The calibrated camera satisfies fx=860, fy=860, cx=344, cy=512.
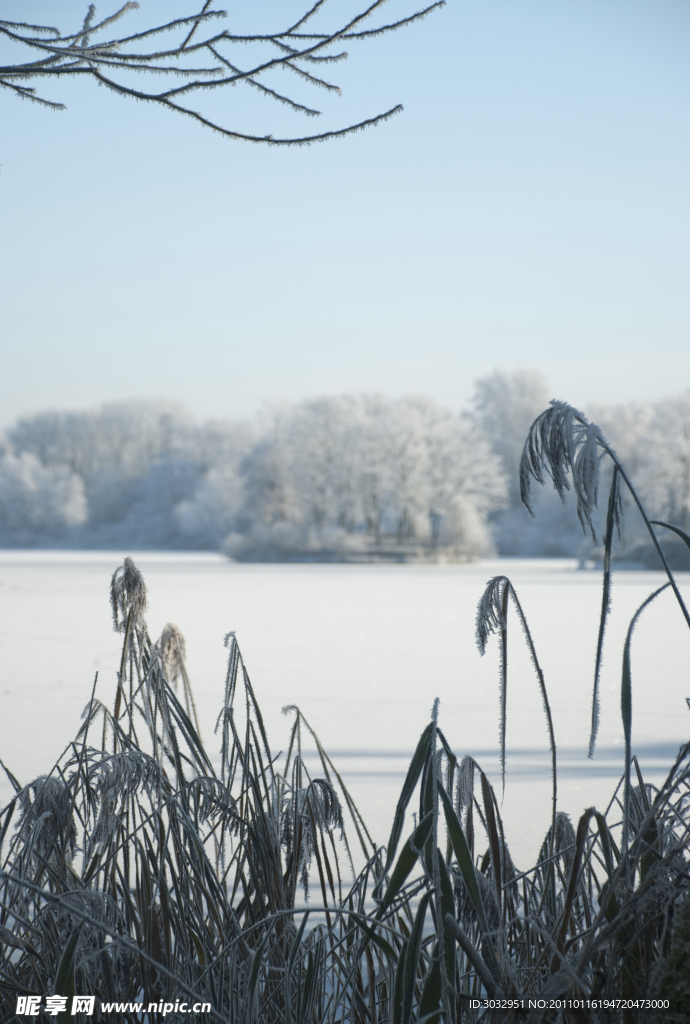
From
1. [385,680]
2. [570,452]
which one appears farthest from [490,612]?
[385,680]

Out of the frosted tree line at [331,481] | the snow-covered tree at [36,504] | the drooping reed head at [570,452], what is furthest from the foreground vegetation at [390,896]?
the snow-covered tree at [36,504]

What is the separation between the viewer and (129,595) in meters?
0.94

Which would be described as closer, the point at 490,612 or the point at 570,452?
the point at 570,452

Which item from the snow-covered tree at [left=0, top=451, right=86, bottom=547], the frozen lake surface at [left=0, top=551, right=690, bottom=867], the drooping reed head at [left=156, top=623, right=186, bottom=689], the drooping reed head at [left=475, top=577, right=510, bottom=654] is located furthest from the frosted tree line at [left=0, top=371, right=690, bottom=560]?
the drooping reed head at [left=475, top=577, right=510, bottom=654]

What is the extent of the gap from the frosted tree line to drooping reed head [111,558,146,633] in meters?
19.4

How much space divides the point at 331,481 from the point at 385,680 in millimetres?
24521

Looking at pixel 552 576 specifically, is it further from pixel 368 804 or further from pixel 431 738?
pixel 431 738

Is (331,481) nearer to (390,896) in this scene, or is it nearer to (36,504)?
(36,504)

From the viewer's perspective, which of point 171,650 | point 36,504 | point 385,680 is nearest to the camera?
point 171,650

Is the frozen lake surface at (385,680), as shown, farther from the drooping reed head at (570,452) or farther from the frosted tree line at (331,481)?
the frosted tree line at (331,481)

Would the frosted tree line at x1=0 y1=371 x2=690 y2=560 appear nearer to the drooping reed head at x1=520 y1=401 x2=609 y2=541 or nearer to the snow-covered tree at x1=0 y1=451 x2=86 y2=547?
the snow-covered tree at x1=0 y1=451 x2=86 y2=547

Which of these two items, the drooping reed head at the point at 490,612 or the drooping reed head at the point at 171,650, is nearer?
the drooping reed head at the point at 490,612

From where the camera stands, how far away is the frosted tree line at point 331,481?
82.4 ft

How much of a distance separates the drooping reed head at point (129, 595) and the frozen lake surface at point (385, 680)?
4.85 ft
